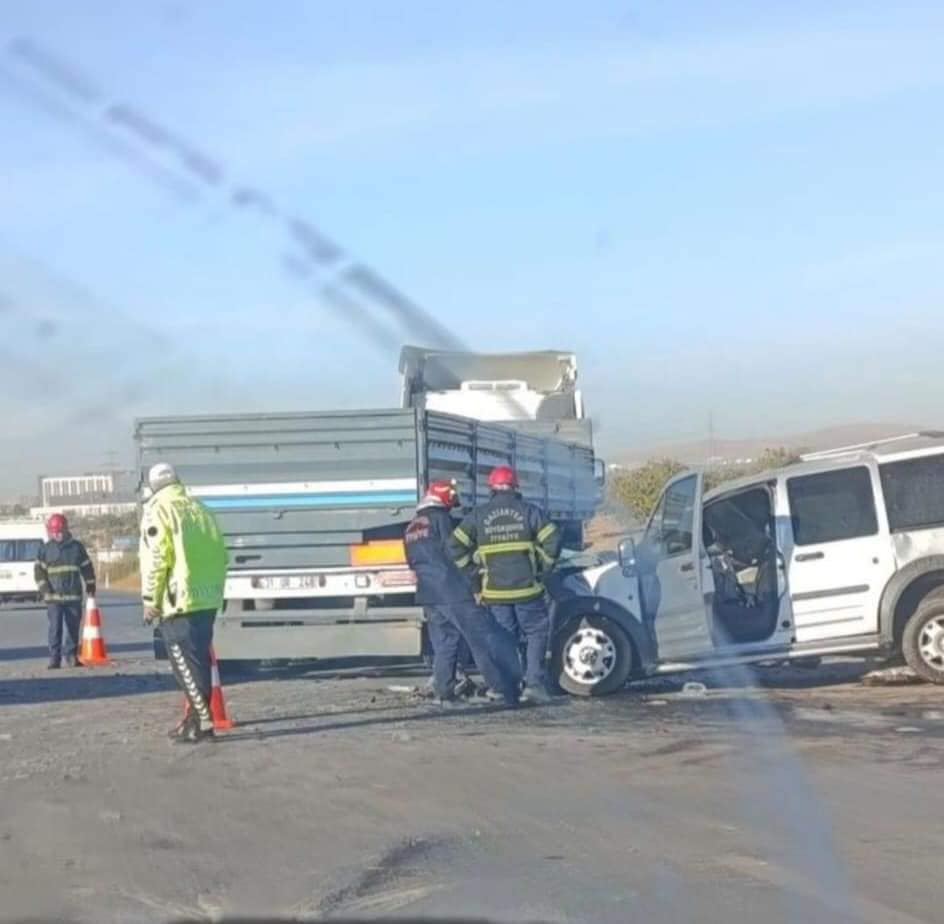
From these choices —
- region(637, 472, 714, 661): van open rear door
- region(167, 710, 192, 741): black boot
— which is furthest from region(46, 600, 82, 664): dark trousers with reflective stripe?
region(167, 710, 192, 741): black boot

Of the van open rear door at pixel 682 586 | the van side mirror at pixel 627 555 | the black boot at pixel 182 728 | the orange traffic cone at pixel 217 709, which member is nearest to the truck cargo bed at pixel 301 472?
the van side mirror at pixel 627 555

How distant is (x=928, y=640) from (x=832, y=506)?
1.29 meters

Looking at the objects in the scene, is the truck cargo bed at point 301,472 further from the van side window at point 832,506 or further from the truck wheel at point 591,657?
the van side window at point 832,506

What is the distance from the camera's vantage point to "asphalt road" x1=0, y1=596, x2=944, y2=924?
691 cm

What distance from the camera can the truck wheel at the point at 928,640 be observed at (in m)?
13.6

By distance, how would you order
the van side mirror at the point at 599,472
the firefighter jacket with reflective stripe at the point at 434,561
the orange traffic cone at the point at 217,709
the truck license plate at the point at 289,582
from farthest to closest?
the van side mirror at the point at 599,472 → the truck license plate at the point at 289,582 → the firefighter jacket with reflective stripe at the point at 434,561 → the orange traffic cone at the point at 217,709

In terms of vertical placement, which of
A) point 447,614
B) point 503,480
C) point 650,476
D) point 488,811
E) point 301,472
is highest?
point 650,476

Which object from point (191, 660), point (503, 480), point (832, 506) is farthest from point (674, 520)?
point (191, 660)

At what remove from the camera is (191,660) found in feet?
36.8

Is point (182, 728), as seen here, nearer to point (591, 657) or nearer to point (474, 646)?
point (474, 646)

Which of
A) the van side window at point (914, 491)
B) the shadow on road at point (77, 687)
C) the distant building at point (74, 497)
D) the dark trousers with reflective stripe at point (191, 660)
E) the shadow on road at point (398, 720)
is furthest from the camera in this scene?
the distant building at point (74, 497)

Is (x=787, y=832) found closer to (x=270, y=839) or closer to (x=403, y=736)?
(x=270, y=839)

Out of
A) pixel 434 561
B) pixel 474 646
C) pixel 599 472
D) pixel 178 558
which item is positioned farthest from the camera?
pixel 599 472

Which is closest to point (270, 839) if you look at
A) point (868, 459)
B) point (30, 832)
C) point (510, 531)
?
point (30, 832)
